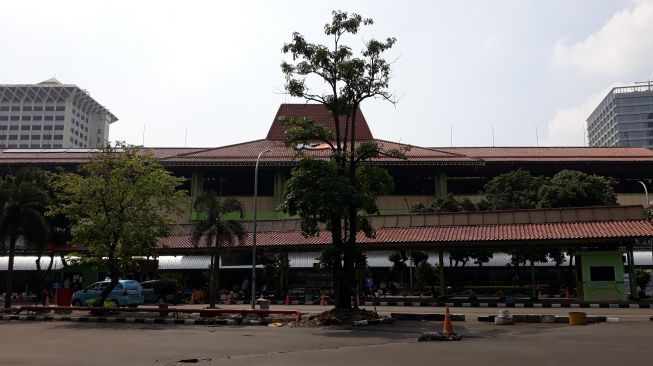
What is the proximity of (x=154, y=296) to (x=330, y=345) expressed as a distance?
24.7 meters

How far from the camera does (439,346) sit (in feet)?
42.3

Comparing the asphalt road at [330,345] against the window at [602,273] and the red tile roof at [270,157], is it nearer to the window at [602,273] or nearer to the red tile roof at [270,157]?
the window at [602,273]

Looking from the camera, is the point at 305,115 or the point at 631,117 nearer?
the point at 305,115

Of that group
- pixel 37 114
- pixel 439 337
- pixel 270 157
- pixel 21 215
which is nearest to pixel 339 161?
pixel 439 337

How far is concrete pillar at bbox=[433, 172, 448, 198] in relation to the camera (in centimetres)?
5400

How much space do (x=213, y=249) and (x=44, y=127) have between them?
139 meters

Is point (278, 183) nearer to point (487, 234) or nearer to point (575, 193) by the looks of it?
point (575, 193)

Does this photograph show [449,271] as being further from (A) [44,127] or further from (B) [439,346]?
(A) [44,127]

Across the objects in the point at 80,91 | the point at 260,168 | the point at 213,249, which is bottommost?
the point at 213,249

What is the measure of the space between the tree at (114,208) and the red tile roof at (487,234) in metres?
8.62

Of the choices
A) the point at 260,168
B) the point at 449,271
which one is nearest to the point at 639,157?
the point at 449,271

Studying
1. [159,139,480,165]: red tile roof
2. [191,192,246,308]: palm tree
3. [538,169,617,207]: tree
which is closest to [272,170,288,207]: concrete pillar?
[159,139,480,165]: red tile roof

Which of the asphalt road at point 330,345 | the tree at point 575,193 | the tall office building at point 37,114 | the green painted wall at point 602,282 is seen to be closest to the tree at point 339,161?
the asphalt road at point 330,345

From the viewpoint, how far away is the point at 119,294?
98.3ft
